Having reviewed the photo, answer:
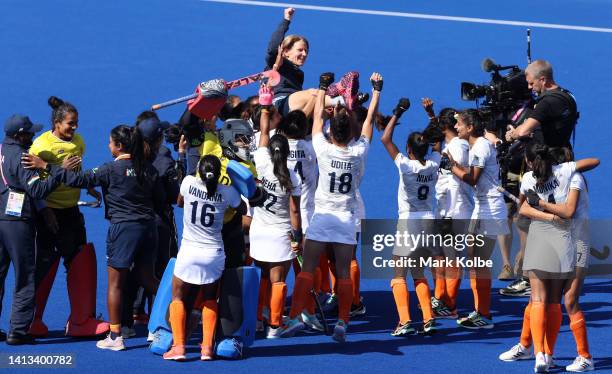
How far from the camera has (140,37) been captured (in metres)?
19.1

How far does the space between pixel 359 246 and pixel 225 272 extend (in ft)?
9.52

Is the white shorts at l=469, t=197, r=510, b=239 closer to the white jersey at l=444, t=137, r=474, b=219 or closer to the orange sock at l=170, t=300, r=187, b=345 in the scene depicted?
the white jersey at l=444, t=137, r=474, b=219

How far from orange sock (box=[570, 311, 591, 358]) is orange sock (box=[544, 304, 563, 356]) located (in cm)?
10

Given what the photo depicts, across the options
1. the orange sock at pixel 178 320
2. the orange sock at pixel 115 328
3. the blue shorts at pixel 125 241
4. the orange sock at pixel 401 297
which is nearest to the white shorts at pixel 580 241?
the orange sock at pixel 401 297

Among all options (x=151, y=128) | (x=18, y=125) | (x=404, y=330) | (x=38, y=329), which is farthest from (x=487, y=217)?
(x=18, y=125)

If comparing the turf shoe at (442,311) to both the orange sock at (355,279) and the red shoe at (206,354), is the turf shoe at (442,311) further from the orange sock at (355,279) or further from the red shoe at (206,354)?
the red shoe at (206,354)

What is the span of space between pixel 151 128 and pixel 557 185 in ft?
10.7

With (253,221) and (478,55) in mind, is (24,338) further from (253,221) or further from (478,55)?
(478,55)

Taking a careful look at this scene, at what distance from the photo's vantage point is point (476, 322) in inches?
422

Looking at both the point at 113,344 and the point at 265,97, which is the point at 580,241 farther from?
the point at 113,344

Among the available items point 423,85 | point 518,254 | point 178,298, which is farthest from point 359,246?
point 423,85

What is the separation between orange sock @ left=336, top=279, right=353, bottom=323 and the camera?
33.1 ft

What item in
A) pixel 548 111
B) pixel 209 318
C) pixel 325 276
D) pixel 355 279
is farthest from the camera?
pixel 325 276

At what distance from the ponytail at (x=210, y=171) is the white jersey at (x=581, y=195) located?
2606 mm
